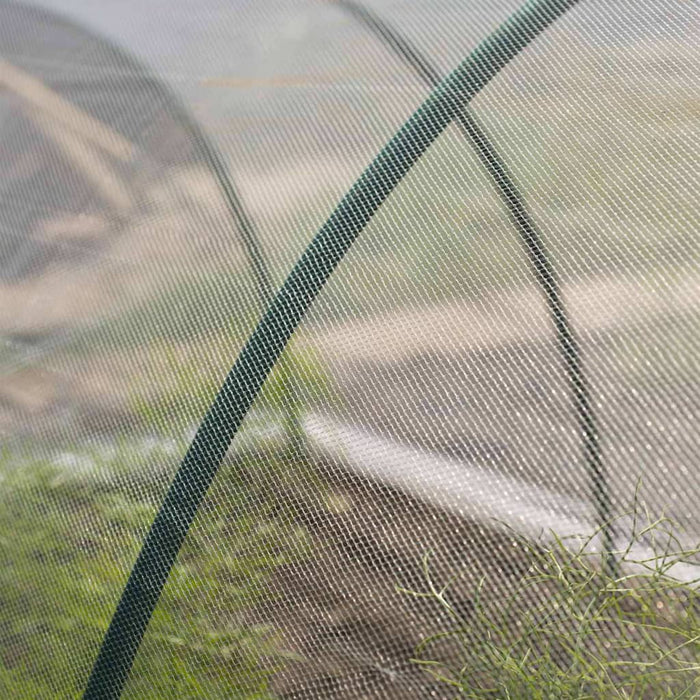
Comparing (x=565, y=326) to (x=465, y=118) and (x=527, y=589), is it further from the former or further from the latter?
(x=465, y=118)

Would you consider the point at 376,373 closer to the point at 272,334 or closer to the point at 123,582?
the point at 272,334

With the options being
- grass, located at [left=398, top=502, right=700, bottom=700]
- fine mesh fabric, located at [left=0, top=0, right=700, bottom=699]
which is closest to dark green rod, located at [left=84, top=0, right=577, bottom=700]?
fine mesh fabric, located at [left=0, top=0, right=700, bottom=699]

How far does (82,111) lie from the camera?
96.0 inches

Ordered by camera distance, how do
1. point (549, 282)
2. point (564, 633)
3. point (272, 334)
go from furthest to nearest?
1. point (272, 334)
2. point (549, 282)
3. point (564, 633)

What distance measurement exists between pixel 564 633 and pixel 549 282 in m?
0.66

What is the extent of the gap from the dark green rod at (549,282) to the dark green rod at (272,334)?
0.26 feet

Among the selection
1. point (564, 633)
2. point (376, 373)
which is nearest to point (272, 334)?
point (376, 373)

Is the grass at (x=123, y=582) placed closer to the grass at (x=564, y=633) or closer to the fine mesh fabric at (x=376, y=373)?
the fine mesh fabric at (x=376, y=373)

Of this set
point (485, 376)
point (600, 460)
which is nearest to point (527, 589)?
point (600, 460)

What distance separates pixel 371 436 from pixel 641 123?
86 centimetres

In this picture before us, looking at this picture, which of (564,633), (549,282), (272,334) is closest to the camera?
(564,633)

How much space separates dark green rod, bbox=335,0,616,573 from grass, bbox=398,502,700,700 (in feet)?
0.20

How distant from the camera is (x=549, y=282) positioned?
1562 millimetres

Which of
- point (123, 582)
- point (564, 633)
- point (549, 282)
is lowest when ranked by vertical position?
point (123, 582)
